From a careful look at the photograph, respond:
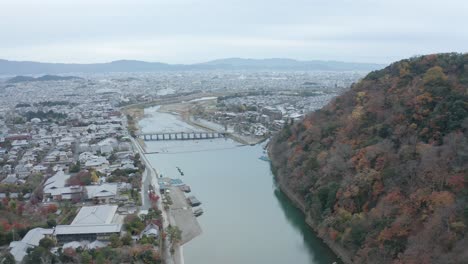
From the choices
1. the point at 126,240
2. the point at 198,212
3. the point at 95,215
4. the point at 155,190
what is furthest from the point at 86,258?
the point at 155,190

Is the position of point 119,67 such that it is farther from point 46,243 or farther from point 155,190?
point 46,243

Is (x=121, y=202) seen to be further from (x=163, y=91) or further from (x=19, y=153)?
(x=163, y=91)

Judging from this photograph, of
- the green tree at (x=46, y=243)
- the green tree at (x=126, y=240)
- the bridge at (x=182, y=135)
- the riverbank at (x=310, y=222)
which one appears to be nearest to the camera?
the green tree at (x=46, y=243)

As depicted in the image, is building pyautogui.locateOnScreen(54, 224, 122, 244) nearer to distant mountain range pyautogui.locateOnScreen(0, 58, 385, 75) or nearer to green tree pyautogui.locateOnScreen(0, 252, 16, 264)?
green tree pyautogui.locateOnScreen(0, 252, 16, 264)

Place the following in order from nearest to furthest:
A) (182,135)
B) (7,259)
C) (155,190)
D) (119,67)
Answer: (7,259)
(155,190)
(182,135)
(119,67)

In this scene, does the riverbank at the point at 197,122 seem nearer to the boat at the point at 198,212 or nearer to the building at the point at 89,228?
the boat at the point at 198,212

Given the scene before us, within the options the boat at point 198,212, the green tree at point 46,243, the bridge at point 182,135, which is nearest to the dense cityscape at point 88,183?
the green tree at point 46,243
